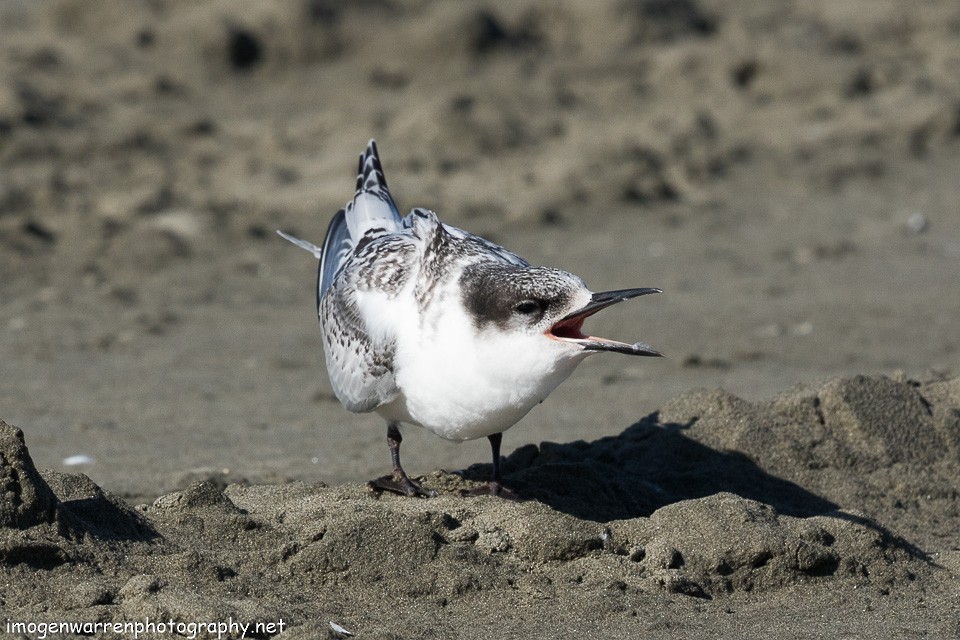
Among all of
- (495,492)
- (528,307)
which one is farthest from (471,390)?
(495,492)

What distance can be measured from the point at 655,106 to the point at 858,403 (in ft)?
21.6

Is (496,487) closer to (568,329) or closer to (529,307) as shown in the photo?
(568,329)

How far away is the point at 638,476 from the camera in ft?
16.8

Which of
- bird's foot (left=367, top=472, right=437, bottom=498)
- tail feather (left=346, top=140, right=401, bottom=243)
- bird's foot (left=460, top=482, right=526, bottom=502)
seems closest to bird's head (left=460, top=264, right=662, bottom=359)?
bird's foot (left=460, top=482, right=526, bottom=502)

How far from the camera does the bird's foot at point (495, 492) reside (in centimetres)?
462

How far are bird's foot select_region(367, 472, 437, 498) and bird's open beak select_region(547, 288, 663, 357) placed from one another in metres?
0.85

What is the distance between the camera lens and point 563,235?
9.74 meters

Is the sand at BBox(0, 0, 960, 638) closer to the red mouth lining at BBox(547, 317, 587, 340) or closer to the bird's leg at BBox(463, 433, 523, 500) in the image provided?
the bird's leg at BBox(463, 433, 523, 500)

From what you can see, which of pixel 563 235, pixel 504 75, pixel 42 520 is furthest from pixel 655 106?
pixel 42 520

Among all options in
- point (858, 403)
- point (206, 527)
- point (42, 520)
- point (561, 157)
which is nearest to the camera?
point (42, 520)

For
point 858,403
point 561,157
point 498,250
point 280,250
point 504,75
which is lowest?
point 858,403

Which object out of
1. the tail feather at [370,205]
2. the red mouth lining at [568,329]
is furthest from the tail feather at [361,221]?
the red mouth lining at [568,329]

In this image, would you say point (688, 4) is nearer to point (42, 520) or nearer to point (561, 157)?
point (561, 157)

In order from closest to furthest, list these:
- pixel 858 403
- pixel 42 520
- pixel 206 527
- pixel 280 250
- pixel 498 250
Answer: pixel 42 520, pixel 206 527, pixel 498 250, pixel 858 403, pixel 280 250
